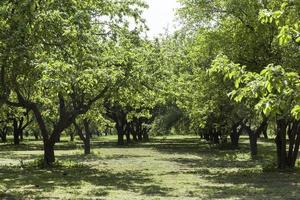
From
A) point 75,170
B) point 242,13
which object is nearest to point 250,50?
point 242,13

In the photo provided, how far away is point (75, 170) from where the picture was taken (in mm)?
23672

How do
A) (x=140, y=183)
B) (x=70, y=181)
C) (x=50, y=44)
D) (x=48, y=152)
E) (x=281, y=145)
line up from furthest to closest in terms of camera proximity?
(x=48, y=152) < (x=281, y=145) < (x=70, y=181) < (x=140, y=183) < (x=50, y=44)

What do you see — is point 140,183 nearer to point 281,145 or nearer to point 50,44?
point 50,44

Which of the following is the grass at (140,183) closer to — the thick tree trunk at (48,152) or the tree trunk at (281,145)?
the thick tree trunk at (48,152)

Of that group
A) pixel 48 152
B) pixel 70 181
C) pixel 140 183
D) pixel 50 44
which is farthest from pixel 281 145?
pixel 50 44

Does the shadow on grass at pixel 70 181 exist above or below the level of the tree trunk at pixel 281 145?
below

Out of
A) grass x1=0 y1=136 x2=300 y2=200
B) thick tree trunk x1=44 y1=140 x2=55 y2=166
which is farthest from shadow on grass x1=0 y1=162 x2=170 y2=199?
thick tree trunk x1=44 y1=140 x2=55 y2=166

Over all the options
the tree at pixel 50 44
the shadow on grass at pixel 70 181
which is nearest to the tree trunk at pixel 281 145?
the shadow on grass at pixel 70 181

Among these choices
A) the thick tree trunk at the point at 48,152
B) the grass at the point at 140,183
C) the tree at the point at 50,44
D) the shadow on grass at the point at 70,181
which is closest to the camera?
the tree at the point at 50,44

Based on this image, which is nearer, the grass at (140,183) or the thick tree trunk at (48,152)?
the grass at (140,183)

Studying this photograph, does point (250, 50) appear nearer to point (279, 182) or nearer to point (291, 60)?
point (291, 60)

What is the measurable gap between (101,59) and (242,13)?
6.59 meters

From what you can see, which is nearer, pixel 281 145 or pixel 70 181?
pixel 70 181

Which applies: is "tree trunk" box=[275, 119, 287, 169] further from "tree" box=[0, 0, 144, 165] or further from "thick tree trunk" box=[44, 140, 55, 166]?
"thick tree trunk" box=[44, 140, 55, 166]
